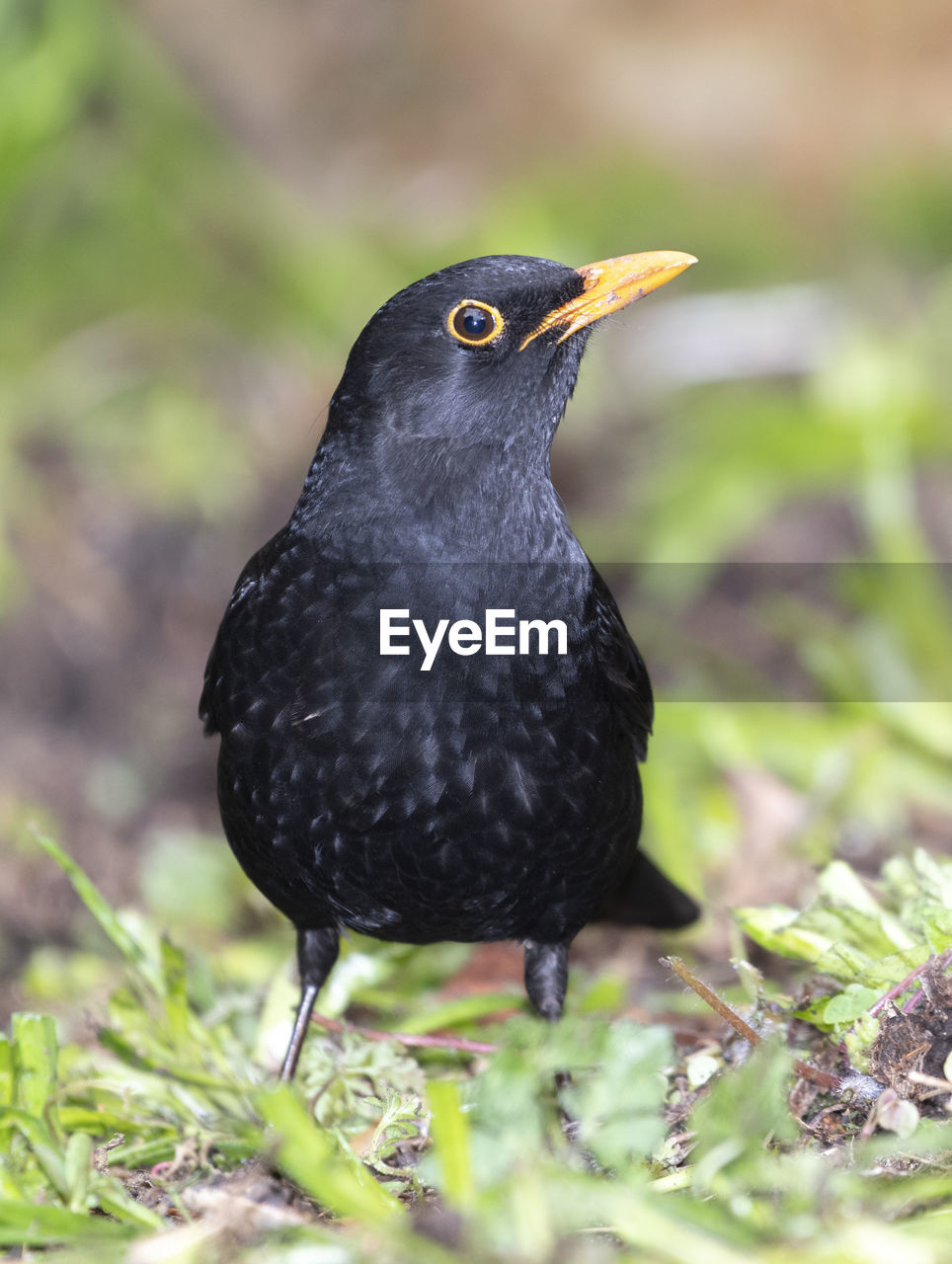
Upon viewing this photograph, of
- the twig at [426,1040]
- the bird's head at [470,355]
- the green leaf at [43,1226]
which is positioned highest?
the bird's head at [470,355]

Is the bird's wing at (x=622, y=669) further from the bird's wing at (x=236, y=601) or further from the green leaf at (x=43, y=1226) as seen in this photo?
the green leaf at (x=43, y=1226)

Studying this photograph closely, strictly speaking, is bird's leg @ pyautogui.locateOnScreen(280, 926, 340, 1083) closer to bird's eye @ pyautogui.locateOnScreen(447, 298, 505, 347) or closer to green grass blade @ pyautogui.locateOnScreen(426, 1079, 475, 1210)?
green grass blade @ pyautogui.locateOnScreen(426, 1079, 475, 1210)

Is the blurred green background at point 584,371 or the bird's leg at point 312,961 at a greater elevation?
the blurred green background at point 584,371

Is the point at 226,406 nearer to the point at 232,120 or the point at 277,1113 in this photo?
the point at 232,120

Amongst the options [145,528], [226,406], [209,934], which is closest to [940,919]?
[209,934]

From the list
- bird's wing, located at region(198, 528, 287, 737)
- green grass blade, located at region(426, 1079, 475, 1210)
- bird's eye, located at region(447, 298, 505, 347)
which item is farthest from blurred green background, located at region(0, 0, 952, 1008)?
green grass blade, located at region(426, 1079, 475, 1210)

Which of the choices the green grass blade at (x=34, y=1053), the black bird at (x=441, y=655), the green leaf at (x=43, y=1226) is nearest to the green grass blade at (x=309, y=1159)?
the green leaf at (x=43, y=1226)

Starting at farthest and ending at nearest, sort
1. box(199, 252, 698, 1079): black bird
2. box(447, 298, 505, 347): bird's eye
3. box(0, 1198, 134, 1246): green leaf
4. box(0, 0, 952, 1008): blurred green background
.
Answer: box(0, 0, 952, 1008): blurred green background
box(447, 298, 505, 347): bird's eye
box(199, 252, 698, 1079): black bird
box(0, 1198, 134, 1246): green leaf
